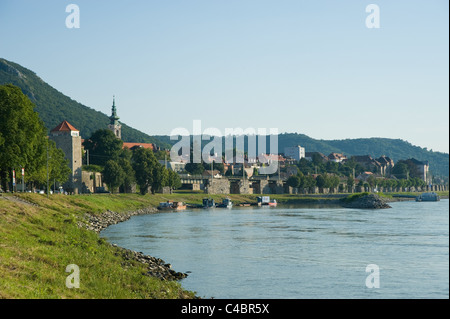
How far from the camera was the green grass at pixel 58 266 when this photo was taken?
21797 millimetres

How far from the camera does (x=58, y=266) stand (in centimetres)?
2709

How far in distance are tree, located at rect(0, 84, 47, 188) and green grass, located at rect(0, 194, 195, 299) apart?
2460 centimetres

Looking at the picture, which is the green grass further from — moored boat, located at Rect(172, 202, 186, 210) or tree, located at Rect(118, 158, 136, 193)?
moored boat, located at Rect(172, 202, 186, 210)

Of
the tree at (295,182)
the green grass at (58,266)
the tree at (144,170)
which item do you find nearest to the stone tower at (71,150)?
the tree at (144,170)

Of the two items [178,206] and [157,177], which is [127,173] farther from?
[178,206]

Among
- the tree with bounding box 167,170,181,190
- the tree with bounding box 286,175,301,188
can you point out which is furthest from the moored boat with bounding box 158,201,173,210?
the tree with bounding box 286,175,301,188

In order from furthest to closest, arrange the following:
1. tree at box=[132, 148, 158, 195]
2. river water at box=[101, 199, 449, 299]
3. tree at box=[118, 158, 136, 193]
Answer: tree at box=[132, 148, 158, 195] < tree at box=[118, 158, 136, 193] < river water at box=[101, 199, 449, 299]

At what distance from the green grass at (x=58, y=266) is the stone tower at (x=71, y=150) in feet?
262

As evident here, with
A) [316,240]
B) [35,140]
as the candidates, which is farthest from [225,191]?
[316,240]

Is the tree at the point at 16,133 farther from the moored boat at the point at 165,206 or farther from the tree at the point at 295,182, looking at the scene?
the tree at the point at 295,182

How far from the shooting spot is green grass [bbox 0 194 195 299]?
21.8 meters

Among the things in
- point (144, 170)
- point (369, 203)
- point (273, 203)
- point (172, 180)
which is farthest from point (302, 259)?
point (273, 203)
